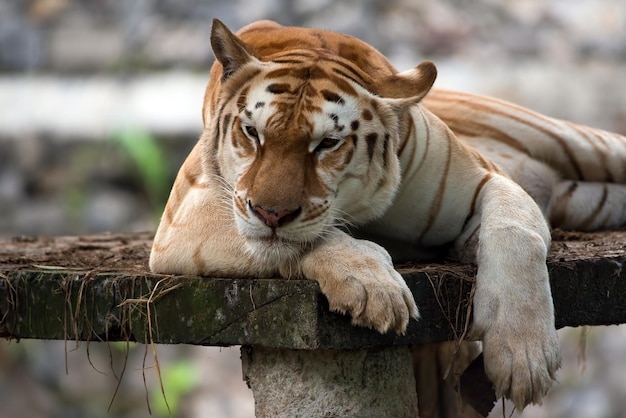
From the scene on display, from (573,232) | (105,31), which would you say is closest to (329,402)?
(573,232)

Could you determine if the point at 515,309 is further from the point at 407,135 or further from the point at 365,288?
the point at 407,135

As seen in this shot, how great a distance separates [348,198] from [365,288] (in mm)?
336

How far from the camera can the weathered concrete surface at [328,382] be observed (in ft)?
7.07

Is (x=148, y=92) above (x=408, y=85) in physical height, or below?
below

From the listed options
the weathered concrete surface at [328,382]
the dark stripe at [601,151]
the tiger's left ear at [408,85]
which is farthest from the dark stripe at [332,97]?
the dark stripe at [601,151]

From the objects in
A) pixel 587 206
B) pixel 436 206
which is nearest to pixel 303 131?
pixel 436 206

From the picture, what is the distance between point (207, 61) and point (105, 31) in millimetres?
833

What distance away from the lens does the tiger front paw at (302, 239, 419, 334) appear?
6.24ft

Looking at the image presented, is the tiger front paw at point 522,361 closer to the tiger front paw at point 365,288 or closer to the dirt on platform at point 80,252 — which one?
the tiger front paw at point 365,288

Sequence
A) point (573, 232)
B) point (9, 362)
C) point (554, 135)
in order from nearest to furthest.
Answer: point (573, 232), point (554, 135), point (9, 362)

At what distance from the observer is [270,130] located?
6.82 feet

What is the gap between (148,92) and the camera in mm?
6473

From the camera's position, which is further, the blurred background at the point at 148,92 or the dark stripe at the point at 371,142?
the blurred background at the point at 148,92

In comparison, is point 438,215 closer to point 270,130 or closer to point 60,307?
point 270,130
